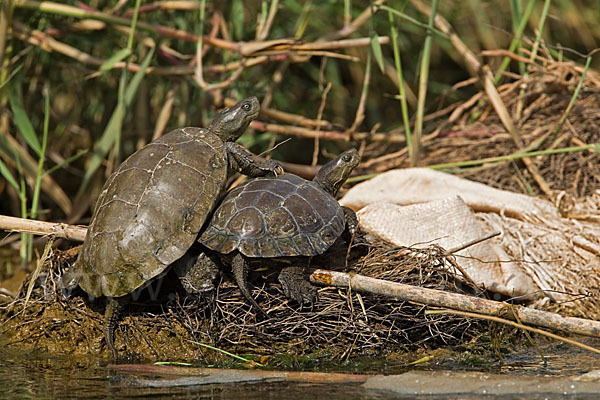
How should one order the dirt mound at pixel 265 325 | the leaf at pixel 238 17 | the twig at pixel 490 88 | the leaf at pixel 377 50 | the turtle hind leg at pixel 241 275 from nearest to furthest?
the turtle hind leg at pixel 241 275 < the dirt mound at pixel 265 325 < the leaf at pixel 377 50 < the twig at pixel 490 88 < the leaf at pixel 238 17

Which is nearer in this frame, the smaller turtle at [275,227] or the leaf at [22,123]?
the smaller turtle at [275,227]

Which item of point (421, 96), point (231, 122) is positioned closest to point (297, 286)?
point (231, 122)

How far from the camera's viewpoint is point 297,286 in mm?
3314

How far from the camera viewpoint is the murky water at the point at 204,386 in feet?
8.64

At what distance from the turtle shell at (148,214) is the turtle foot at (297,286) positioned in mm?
447

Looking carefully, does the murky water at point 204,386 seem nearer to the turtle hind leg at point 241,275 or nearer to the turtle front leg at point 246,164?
the turtle hind leg at point 241,275

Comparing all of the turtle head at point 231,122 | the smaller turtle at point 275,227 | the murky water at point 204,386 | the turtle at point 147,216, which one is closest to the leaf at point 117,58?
the turtle head at point 231,122

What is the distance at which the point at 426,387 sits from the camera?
2.65 metres

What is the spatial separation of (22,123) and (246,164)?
1.55 meters

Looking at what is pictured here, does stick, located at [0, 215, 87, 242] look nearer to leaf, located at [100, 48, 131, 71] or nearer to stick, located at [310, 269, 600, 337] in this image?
leaf, located at [100, 48, 131, 71]

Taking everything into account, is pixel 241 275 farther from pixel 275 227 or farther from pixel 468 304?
pixel 468 304

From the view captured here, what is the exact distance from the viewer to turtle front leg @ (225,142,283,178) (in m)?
3.63

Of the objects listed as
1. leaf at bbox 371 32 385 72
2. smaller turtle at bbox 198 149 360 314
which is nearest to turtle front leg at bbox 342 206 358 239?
smaller turtle at bbox 198 149 360 314

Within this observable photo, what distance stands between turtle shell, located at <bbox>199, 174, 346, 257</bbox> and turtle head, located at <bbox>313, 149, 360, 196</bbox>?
43 cm
